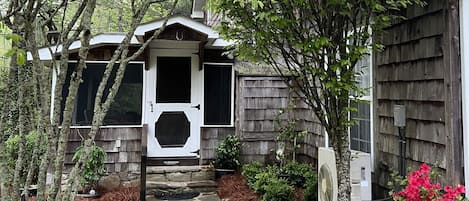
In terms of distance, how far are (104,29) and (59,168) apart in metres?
13.3

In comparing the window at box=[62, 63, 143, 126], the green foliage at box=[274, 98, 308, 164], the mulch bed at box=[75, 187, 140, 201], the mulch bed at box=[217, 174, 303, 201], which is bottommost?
the mulch bed at box=[75, 187, 140, 201]

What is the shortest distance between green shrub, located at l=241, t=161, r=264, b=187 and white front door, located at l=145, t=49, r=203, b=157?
0.98 metres

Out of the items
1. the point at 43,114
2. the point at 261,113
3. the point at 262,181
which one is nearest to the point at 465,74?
the point at 262,181

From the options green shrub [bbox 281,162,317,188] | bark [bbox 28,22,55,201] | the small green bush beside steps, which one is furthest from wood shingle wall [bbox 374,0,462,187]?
bark [bbox 28,22,55,201]

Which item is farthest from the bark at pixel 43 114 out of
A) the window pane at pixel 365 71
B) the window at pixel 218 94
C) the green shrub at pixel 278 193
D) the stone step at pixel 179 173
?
the window at pixel 218 94

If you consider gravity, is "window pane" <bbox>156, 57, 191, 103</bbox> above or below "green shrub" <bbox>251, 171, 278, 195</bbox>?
above

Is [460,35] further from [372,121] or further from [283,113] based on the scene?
[283,113]

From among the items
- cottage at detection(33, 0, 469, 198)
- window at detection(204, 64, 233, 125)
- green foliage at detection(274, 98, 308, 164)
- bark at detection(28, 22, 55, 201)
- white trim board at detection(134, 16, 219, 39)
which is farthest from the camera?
window at detection(204, 64, 233, 125)

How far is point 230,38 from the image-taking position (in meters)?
3.71

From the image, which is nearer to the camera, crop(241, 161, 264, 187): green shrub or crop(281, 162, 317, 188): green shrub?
crop(281, 162, 317, 188): green shrub

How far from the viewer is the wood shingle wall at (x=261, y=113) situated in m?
5.98

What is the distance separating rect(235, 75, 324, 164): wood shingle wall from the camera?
19.6ft

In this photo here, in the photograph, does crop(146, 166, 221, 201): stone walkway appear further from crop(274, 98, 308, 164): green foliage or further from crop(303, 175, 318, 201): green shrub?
crop(303, 175, 318, 201): green shrub

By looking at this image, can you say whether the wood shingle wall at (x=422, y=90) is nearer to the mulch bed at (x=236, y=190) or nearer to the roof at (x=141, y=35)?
the mulch bed at (x=236, y=190)
